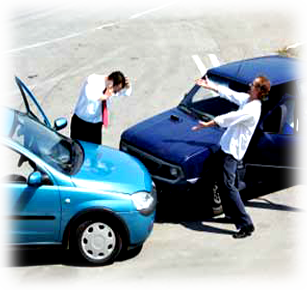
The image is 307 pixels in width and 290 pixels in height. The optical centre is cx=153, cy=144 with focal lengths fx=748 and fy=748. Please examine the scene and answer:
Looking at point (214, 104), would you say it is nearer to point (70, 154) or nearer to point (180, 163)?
point (180, 163)

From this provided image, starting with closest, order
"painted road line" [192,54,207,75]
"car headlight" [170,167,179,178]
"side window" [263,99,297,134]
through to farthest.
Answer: "car headlight" [170,167,179,178]
"side window" [263,99,297,134]
"painted road line" [192,54,207,75]

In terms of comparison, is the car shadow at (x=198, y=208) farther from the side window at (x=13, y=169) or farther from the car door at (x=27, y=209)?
the side window at (x=13, y=169)

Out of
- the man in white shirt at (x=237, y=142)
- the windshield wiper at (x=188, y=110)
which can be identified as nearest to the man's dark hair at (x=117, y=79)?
the windshield wiper at (x=188, y=110)

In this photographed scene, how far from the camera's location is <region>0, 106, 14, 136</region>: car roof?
8055 mm

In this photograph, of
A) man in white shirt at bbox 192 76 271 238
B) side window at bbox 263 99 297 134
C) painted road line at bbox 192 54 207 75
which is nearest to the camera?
man in white shirt at bbox 192 76 271 238

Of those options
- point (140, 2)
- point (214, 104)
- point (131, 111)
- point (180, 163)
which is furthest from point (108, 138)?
point (140, 2)

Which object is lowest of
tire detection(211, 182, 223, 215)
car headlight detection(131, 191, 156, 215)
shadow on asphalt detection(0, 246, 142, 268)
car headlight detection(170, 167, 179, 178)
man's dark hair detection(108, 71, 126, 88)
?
shadow on asphalt detection(0, 246, 142, 268)

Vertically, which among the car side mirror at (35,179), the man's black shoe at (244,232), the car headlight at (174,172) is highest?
the car side mirror at (35,179)

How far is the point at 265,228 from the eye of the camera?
909 centimetres

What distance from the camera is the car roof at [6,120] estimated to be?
26.4 feet

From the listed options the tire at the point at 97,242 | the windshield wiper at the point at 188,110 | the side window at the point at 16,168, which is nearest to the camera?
the side window at the point at 16,168

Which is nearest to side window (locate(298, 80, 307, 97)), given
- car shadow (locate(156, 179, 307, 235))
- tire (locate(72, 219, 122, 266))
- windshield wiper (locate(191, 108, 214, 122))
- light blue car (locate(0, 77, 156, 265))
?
windshield wiper (locate(191, 108, 214, 122))

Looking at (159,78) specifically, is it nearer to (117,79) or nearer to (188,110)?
(188,110)

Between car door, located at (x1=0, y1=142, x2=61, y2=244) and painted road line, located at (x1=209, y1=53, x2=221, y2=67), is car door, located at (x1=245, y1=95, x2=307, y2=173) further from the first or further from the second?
painted road line, located at (x1=209, y1=53, x2=221, y2=67)
